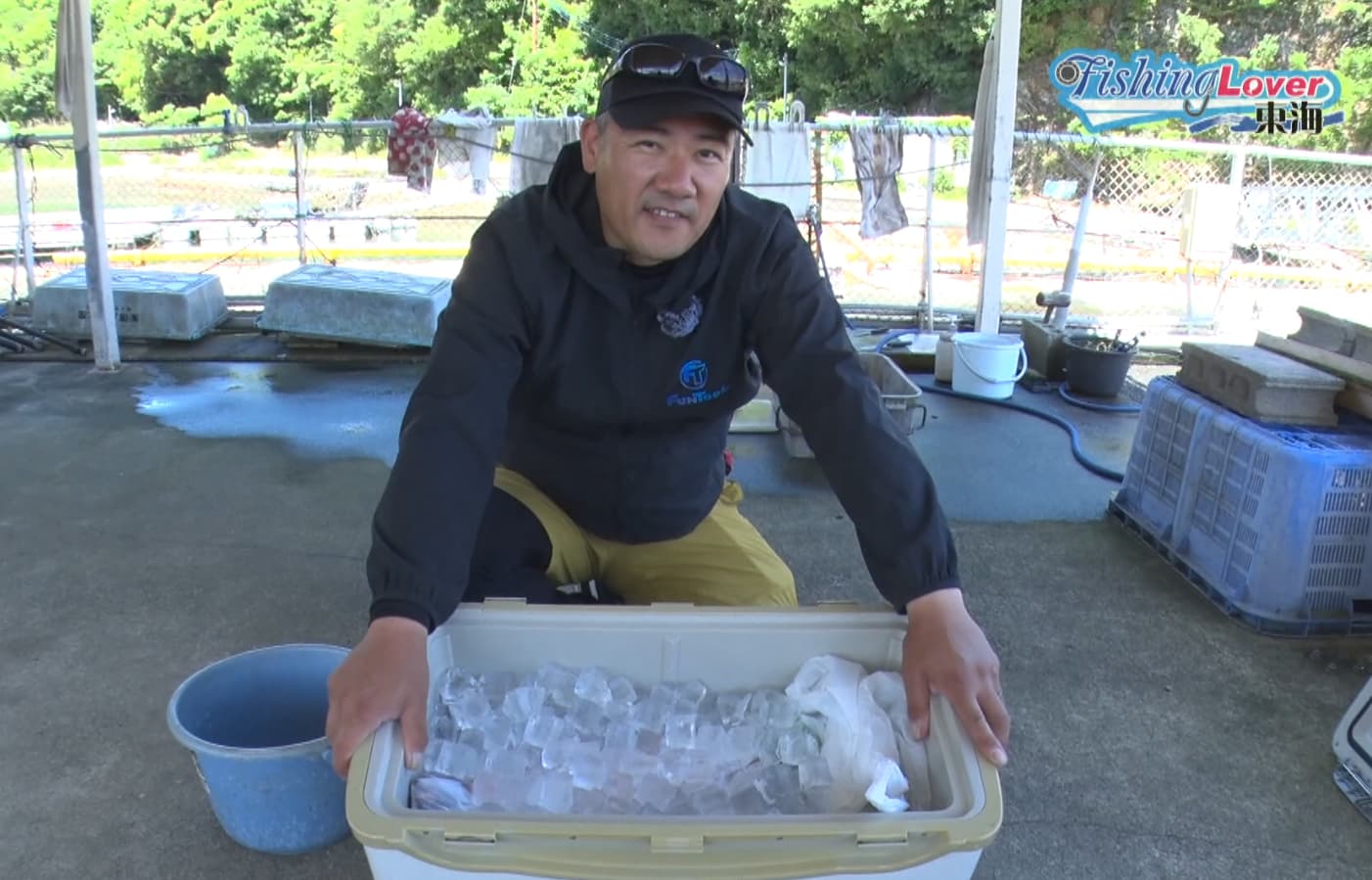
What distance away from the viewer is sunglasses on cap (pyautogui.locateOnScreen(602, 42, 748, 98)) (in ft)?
5.34

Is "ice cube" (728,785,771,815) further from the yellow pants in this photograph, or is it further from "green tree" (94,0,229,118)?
"green tree" (94,0,229,118)

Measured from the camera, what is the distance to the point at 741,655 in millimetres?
1536

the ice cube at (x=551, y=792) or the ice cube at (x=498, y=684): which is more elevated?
the ice cube at (x=498, y=684)

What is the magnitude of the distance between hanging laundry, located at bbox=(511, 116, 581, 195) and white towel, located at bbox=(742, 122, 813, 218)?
41.6 inches

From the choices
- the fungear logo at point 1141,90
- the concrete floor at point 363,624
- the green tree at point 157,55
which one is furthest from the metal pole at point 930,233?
the green tree at point 157,55

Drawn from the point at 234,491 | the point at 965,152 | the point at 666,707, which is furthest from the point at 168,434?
the point at 965,152

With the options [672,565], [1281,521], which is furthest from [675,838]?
[1281,521]

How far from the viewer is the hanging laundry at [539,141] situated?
5.88 m

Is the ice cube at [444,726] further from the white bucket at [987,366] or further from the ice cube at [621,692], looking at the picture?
the white bucket at [987,366]

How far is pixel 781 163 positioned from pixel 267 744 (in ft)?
15.3

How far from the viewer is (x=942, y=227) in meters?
10.0

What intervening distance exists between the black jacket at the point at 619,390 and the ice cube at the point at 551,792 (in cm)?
28

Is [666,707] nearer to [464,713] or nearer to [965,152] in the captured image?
[464,713]

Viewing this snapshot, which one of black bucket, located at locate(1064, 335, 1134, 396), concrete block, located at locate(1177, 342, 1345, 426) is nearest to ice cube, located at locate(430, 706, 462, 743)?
concrete block, located at locate(1177, 342, 1345, 426)
